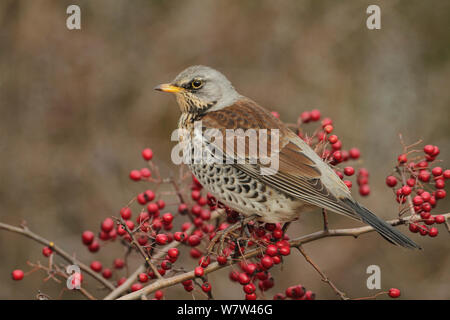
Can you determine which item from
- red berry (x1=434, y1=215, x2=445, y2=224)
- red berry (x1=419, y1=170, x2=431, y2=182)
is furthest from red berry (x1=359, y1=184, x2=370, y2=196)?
red berry (x1=434, y1=215, x2=445, y2=224)

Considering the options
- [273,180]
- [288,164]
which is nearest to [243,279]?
[273,180]

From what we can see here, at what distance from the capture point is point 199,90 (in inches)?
118

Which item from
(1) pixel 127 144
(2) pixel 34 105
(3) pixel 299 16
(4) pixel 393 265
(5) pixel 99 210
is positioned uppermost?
(3) pixel 299 16

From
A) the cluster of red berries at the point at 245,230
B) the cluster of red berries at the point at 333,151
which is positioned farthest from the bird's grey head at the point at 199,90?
the cluster of red berries at the point at 333,151

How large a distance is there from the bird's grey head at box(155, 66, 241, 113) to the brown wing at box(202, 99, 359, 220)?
4.5 inches

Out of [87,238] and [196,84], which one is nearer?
[87,238]

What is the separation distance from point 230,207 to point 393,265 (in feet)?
8.53

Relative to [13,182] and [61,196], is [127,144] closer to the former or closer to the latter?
[61,196]

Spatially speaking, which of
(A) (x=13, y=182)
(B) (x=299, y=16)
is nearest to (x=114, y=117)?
(A) (x=13, y=182)

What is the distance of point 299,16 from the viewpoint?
4.80 metres

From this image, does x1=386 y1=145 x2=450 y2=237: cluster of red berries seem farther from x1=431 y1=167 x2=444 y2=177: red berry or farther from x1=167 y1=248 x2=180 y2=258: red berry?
x1=167 y1=248 x2=180 y2=258: red berry

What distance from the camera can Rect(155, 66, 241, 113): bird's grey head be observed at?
9.74 ft

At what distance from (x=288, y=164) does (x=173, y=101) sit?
2.33 meters

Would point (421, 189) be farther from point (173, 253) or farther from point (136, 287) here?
point (136, 287)
